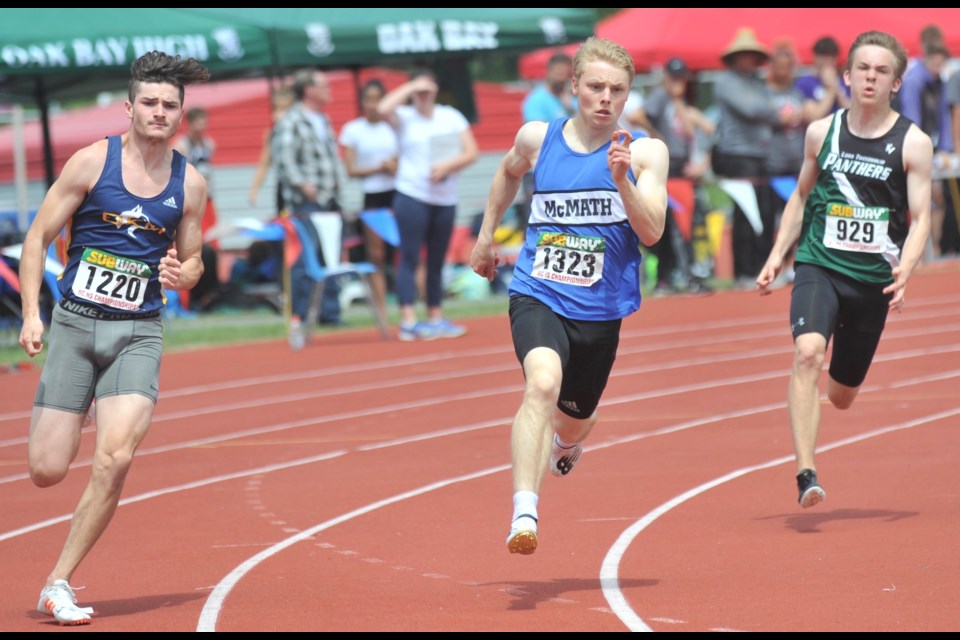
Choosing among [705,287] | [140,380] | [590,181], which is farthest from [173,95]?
[705,287]

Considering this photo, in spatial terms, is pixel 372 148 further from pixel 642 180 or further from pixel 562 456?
pixel 642 180

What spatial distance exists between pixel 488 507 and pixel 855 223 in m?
2.12

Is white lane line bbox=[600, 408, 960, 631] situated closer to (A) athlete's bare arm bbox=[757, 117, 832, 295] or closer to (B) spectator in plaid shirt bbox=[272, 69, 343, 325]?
(A) athlete's bare arm bbox=[757, 117, 832, 295]

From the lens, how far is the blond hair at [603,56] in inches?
241

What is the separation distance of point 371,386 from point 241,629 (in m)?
6.83

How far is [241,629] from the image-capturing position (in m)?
5.32

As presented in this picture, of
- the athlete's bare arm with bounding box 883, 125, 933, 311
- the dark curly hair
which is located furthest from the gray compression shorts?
the athlete's bare arm with bounding box 883, 125, 933, 311

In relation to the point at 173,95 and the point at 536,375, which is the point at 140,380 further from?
the point at 536,375

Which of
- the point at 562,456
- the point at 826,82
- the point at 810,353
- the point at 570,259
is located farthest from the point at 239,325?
the point at 570,259

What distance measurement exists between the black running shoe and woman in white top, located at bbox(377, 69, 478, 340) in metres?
7.77

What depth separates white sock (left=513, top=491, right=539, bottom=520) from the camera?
5.58 meters

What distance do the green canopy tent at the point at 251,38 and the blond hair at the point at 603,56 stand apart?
9329 millimetres

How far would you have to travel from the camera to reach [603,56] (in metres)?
6.12

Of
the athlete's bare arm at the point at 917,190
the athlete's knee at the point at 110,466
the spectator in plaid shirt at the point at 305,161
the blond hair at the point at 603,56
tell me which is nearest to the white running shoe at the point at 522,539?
the athlete's knee at the point at 110,466
